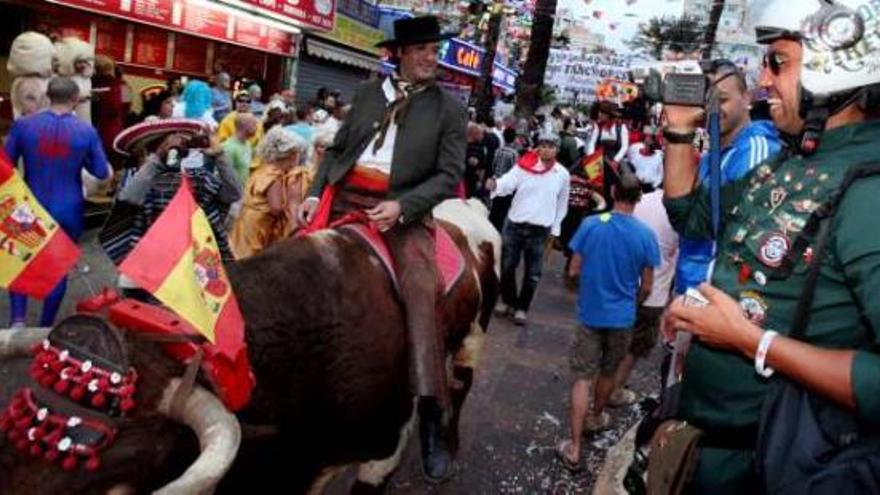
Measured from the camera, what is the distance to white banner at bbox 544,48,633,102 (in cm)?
2534

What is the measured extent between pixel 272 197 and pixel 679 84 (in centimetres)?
402

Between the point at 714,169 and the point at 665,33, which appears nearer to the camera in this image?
the point at 714,169

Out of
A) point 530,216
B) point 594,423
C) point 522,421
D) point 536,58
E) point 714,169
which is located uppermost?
point 536,58

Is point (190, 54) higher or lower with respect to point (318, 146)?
higher

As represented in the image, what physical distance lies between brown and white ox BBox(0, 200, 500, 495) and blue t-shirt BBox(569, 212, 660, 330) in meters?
1.24

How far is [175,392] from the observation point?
6.93 feet

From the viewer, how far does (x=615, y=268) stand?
5.06 meters

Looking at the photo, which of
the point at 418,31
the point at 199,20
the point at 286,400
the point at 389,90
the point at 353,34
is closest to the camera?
the point at 286,400

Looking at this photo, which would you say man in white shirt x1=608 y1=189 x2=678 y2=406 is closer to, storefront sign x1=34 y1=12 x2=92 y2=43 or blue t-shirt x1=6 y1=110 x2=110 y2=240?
blue t-shirt x1=6 y1=110 x2=110 y2=240

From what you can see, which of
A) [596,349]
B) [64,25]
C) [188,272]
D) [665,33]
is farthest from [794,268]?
[665,33]

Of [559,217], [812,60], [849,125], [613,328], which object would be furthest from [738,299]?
[559,217]

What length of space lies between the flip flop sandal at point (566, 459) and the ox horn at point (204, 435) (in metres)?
3.38

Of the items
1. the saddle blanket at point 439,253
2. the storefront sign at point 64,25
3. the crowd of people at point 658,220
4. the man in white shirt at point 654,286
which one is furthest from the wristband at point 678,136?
the storefront sign at point 64,25

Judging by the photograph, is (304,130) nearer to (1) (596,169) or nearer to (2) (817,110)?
(1) (596,169)
